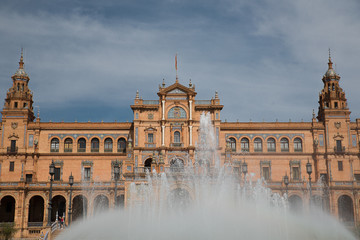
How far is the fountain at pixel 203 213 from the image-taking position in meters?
33.8

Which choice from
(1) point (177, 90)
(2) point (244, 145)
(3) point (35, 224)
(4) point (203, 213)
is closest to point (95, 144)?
(3) point (35, 224)

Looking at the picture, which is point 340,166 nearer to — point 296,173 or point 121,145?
point 296,173

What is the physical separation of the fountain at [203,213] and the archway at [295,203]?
2.44 meters

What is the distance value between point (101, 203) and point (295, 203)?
87.0ft

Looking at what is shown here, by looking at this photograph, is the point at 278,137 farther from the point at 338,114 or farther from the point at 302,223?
the point at 302,223

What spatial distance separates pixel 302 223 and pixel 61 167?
37453 mm

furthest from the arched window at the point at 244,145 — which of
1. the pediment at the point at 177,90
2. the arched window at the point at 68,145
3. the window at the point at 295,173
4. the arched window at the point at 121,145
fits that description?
the arched window at the point at 68,145

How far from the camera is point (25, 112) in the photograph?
66.0m

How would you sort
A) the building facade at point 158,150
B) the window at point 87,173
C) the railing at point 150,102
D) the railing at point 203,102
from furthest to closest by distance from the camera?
1. the window at point 87,173
2. the railing at point 203,102
3. the railing at point 150,102
4. the building facade at point 158,150

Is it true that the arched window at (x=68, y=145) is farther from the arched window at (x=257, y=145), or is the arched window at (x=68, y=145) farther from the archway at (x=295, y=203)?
the archway at (x=295, y=203)

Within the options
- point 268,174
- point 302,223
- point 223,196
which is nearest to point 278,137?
point 268,174

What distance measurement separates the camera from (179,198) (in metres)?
50.8

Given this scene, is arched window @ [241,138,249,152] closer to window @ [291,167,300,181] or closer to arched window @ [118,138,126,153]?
window @ [291,167,300,181]

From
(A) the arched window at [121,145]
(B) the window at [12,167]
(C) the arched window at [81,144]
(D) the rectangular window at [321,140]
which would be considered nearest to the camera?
(B) the window at [12,167]
